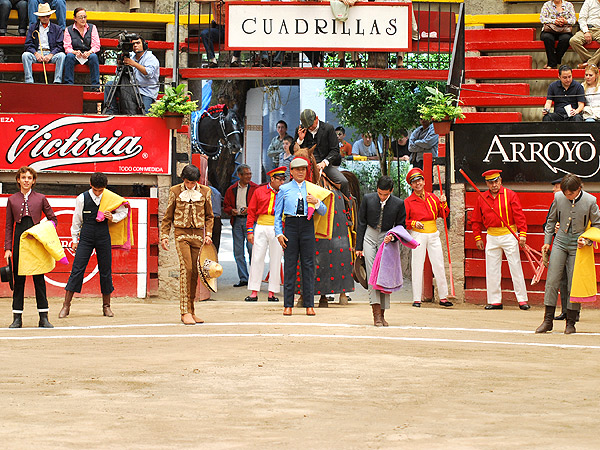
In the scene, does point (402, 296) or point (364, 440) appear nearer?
point (364, 440)

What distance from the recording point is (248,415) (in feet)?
23.0

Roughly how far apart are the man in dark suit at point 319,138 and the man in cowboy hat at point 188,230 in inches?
105

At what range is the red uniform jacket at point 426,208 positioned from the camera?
15055 mm

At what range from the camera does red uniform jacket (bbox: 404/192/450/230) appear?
1505cm

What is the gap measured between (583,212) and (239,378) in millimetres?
5061

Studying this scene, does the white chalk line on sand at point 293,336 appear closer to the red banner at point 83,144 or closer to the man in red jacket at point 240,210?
the red banner at point 83,144

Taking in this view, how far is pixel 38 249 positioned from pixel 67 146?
168 inches

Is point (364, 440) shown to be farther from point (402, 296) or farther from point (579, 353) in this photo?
point (402, 296)

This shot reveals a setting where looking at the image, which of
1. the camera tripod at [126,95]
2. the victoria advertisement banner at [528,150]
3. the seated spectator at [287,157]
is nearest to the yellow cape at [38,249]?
the seated spectator at [287,157]

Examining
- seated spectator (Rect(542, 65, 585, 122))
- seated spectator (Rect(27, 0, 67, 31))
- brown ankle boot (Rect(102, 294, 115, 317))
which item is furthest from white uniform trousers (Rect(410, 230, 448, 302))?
seated spectator (Rect(27, 0, 67, 31))

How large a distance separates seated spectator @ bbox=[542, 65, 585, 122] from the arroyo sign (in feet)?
8.02

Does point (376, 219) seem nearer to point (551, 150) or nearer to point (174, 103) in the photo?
point (551, 150)

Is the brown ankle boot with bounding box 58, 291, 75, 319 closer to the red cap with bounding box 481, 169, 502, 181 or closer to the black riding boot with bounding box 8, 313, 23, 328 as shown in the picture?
the black riding boot with bounding box 8, 313, 23, 328

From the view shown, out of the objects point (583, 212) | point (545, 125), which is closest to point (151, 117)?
point (545, 125)
